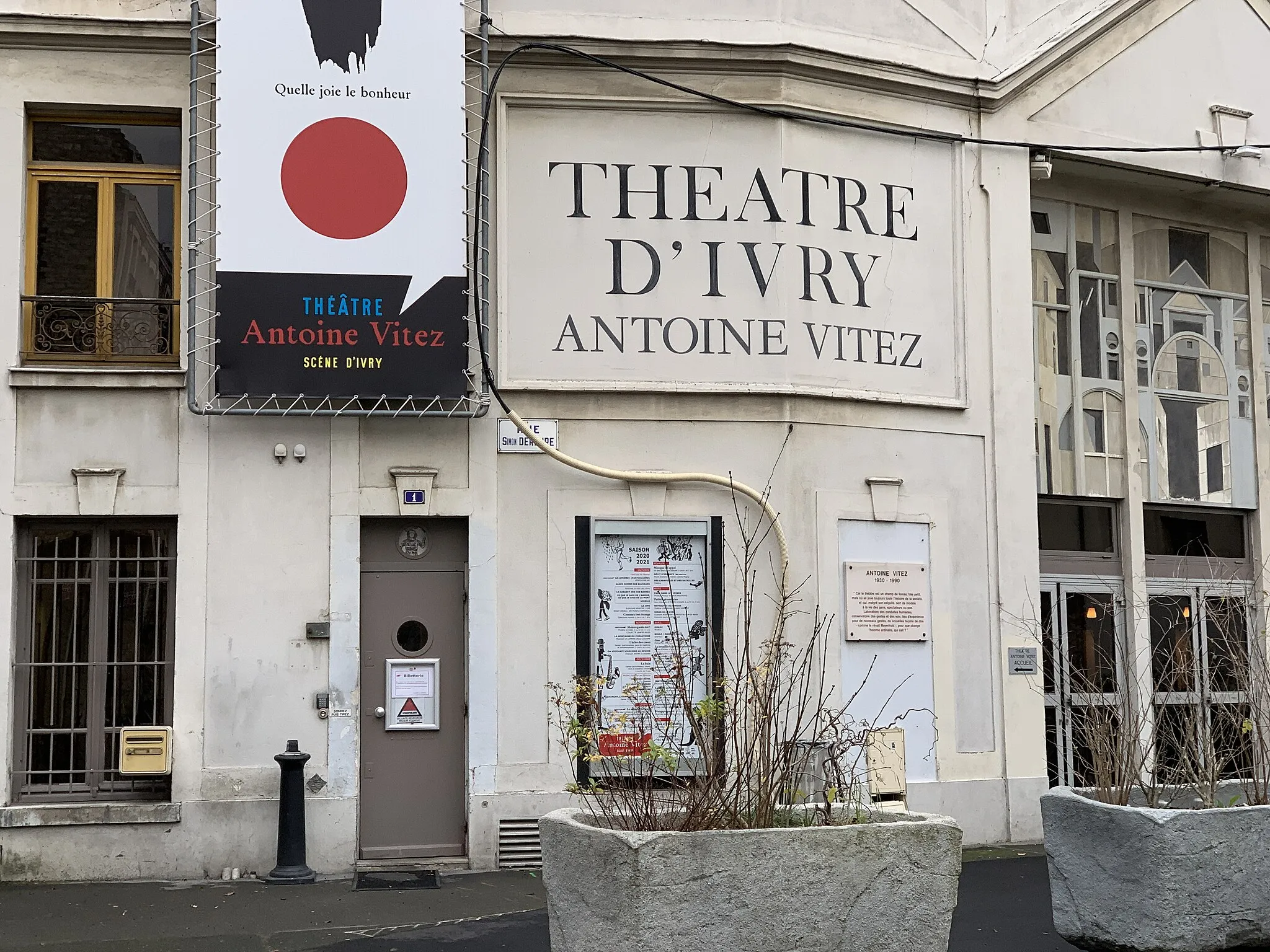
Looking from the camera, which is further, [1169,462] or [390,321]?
[1169,462]

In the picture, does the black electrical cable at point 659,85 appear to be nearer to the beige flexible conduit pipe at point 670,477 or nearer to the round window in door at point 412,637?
the beige flexible conduit pipe at point 670,477

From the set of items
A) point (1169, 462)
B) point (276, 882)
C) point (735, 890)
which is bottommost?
point (276, 882)

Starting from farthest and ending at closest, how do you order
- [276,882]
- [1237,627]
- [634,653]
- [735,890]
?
[1237,627], [634,653], [276,882], [735,890]

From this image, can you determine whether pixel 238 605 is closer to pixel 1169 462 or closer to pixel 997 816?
pixel 997 816

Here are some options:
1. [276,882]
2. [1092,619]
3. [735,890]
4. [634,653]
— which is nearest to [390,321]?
[634,653]

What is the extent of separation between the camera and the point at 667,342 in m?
11.8

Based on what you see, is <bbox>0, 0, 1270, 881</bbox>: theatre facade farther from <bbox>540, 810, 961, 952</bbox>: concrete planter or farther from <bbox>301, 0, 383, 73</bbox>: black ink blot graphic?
<bbox>540, 810, 961, 952</bbox>: concrete planter

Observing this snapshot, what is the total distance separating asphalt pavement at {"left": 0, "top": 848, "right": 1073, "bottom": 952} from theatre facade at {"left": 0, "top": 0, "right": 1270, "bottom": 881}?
58 centimetres

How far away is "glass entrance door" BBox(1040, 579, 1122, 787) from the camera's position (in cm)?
1295

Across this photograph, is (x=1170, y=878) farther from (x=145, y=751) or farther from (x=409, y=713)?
(x=145, y=751)

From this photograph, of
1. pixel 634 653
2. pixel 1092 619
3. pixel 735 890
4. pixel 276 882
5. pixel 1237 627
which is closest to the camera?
pixel 735 890

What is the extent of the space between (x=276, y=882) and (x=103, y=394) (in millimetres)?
3952

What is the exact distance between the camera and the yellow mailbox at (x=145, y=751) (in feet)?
35.4

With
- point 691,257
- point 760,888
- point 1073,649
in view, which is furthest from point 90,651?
point 1073,649
